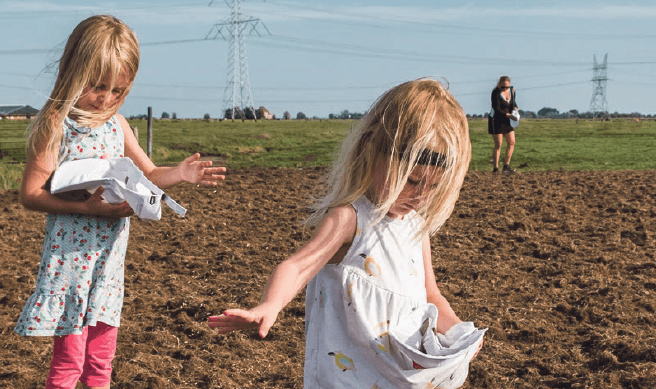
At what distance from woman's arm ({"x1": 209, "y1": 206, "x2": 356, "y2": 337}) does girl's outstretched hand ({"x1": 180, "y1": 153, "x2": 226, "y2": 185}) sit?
2.75ft

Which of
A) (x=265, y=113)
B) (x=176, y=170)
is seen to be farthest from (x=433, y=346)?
(x=265, y=113)

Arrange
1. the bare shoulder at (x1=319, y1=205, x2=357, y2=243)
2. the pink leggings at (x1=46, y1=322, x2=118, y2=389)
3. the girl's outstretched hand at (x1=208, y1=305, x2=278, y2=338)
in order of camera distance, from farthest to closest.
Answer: the pink leggings at (x1=46, y1=322, x2=118, y2=389)
the bare shoulder at (x1=319, y1=205, x2=357, y2=243)
the girl's outstretched hand at (x1=208, y1=305, x2=278, y2=338)

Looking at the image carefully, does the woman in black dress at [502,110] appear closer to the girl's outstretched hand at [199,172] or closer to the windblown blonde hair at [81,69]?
the girl's outstretched hand at [199,172]

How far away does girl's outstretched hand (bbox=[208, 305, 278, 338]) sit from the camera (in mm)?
1554

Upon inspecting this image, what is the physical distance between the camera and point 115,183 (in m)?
2.61

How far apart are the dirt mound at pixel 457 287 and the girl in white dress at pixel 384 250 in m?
2.24

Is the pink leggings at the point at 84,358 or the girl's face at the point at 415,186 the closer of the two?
the girl's face at the point at 415,186

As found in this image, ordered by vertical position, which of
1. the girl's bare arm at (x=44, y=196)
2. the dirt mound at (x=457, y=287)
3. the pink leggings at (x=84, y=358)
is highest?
the girl's bare arm at (x=44, y=196)

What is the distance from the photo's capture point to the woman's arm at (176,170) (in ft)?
8.80

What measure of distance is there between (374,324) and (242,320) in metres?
0.49

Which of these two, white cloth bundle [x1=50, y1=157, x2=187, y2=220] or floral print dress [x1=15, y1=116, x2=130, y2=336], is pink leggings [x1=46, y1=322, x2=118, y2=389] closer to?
floral print dress [x1=15, y1=116, x2=130, y2=336]

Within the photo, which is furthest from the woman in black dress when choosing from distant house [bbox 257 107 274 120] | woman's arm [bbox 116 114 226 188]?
distant house [bbox 257 107 274 120]

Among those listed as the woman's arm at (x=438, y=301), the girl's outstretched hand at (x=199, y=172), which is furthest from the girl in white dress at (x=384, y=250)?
the girl's outstretched hand at (x=199, y=172)

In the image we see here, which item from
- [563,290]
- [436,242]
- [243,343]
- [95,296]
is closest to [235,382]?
[243,343]
